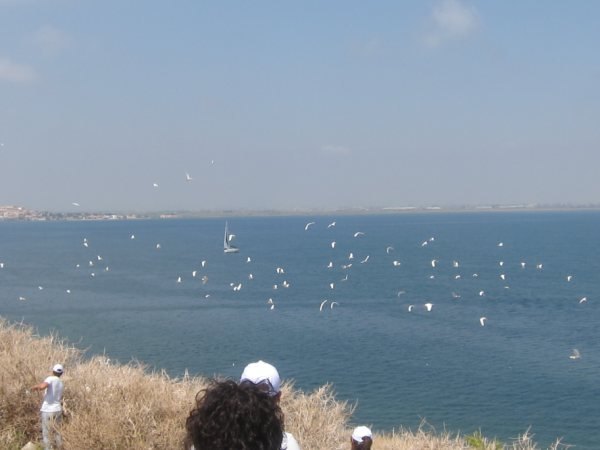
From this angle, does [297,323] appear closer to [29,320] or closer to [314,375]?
[314,375]

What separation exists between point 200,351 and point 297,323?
9737 mm

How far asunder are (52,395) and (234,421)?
650cm

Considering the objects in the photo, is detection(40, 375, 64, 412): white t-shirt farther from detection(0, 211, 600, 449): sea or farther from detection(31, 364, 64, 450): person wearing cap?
detection(0, 211, 600, 449): sea

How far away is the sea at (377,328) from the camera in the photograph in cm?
2723

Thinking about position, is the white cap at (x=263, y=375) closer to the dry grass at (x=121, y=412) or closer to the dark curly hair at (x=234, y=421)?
the dark curly hair at (x=234, y=421)

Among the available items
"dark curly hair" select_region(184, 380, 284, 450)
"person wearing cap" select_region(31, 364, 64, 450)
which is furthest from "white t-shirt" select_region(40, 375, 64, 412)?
"dark curly hair" select_region(184, 380, 284, 450)

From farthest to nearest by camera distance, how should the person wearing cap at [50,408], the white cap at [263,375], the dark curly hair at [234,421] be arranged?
1. the person wearing cap at [50,408]
2. the white cap at [263,375]
3. the dark curly hair at [234,421]

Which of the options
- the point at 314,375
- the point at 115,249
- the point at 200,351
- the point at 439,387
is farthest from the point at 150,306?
the point at 115,249

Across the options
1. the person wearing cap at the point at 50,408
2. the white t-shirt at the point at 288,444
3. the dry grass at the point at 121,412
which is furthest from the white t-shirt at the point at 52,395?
the white t-shirt at the point at 288,444

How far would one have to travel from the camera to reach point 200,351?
115 ft

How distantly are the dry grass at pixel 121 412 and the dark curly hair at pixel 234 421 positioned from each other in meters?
5.68

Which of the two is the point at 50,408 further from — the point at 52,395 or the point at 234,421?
the point at 234,421

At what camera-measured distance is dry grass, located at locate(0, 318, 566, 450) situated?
922 centimetres

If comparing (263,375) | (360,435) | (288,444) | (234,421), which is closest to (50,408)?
(360,435)
